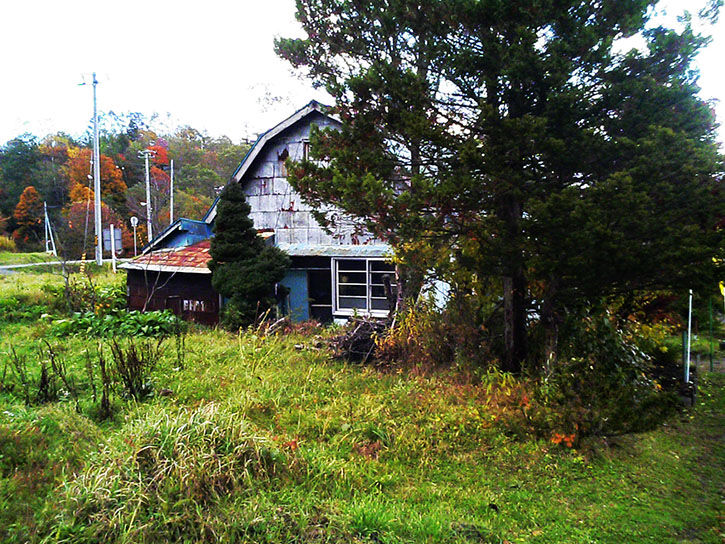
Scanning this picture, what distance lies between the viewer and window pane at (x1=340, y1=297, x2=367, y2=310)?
13.8 meters

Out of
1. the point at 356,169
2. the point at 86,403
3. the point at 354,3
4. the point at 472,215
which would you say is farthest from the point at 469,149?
the point at 86,403

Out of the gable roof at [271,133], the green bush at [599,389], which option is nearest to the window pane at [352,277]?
the gable roof at [271,133]

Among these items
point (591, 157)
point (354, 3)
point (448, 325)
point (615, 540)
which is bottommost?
point (615, 540)

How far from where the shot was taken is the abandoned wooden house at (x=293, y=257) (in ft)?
42.8

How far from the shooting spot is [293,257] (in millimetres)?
13727

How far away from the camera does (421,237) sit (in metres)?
6.62

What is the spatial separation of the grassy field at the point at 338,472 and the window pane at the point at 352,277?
23.1ft

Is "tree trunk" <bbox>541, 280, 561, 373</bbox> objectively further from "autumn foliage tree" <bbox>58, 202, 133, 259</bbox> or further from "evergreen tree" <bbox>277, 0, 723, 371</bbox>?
"autumn foliage tree" <bbox>58, 202, 133, 259</bbox>

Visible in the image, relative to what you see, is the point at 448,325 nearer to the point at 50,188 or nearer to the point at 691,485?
the point at 691,485

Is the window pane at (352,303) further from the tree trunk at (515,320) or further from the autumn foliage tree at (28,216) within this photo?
the autumn foliage tree at (28,216)

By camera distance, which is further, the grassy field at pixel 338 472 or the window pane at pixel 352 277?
the window pane at pixel 352 277

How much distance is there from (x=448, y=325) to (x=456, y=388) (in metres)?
1.36

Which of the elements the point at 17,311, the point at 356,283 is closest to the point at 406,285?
the point at 356,283

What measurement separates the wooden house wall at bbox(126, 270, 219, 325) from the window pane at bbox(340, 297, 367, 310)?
11.4 feet
